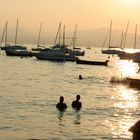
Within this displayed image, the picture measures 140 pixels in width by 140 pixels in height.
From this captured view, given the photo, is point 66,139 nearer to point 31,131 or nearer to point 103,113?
point 31,131

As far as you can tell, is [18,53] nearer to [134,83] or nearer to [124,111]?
[134,83]

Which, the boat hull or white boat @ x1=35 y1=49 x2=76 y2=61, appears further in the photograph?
the boat hull

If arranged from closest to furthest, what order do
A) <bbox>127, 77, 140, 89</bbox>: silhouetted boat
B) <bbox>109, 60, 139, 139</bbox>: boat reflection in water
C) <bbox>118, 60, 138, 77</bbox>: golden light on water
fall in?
<bbox>109, 60, 139, 139</bbox>: boat reflection in water
<bbox>127, 77, 140, 89</bbox>: silhouetted boat
<bbox>118, 60, 138, 77</bbox>: golden light on water

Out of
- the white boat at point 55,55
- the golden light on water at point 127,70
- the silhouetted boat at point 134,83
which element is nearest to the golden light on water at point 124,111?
the silhouetted boat at point 134,83

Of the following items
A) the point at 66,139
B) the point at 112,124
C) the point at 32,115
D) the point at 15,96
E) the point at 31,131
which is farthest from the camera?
the point at 15,96

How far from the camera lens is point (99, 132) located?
91.1 feet

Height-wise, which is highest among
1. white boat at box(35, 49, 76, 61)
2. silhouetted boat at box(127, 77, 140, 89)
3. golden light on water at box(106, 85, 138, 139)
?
white boat at box(35, 49, 76, 61)

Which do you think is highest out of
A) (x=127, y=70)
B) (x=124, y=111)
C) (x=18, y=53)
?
(x=18, y=53)

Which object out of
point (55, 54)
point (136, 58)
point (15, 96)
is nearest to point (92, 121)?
point (15, 96)

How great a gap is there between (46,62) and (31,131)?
104 m

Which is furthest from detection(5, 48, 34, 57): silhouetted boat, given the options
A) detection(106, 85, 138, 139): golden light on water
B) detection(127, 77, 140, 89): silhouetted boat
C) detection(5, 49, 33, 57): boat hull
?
detection(106, 85, 138, 139): golden light on water

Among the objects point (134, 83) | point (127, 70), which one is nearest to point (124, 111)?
point (134, 83)

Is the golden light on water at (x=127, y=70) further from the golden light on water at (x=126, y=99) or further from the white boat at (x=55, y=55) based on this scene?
the golden light on water at (x=126, y=99)

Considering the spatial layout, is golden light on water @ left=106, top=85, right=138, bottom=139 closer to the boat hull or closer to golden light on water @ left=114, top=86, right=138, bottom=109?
golden light on water @ left=114, top=86, right=138, bottom=109
